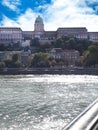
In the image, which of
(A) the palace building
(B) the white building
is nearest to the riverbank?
(A) the palace building

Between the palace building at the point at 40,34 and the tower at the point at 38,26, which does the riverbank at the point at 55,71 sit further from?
the tower at the point at 38,26

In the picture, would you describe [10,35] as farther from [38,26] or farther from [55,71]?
[55,71]

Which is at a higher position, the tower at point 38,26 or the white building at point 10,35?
the tower at point 38,26

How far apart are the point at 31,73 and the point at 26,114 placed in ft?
187

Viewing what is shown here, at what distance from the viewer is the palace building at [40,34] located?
110375mm

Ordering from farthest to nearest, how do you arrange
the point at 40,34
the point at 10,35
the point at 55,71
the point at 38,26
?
the point at 38,26, the point at 40,34, the point at 10,35, the point at 55,71

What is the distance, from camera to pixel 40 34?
115 metres

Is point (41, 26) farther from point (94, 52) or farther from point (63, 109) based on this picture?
point (63, 109)

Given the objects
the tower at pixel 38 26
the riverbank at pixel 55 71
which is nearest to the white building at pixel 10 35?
the tower at pixel 38 26

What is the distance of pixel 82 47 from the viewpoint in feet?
315

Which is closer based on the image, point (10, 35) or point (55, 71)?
point (55, 71)

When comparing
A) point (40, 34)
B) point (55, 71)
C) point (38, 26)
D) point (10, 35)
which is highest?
point (38, 26)

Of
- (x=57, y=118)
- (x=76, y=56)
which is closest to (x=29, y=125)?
(x=57, y=118)

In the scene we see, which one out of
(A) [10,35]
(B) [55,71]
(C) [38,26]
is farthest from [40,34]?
(B) [55,71]
